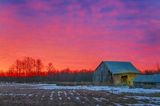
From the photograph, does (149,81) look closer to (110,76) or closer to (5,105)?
(110,76)

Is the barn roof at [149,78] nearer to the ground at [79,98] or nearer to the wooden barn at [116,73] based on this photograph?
the wooden barn at [116,73]

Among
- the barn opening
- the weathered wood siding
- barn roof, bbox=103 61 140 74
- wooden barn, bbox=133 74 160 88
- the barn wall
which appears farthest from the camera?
the weathered wood siding

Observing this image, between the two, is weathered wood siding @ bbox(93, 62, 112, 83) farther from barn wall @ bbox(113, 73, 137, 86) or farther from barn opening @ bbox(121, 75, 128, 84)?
barn opening @ bbox(121, 75, 128, 84)

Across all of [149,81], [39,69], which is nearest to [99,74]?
[149,81]

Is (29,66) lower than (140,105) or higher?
higher

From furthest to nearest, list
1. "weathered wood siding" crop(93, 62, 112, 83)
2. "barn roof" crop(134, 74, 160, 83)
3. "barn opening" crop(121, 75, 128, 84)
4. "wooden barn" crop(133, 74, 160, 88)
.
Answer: "weathered wood siding" crop(93, 62, 112, 83) < "barn opening" crop(121, 75, 128, 84) < "barn roof" crop(134, 74, 160, 83) < "wooden barn" crop(133, 74, 160, 88)

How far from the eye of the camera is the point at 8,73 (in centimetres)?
17900

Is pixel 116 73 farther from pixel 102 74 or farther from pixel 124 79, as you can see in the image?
pixel 102 74

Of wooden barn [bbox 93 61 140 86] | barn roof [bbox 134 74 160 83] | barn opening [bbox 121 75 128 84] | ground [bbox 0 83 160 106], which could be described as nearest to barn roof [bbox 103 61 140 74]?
wooden barn [bbox 93 61 140 86]

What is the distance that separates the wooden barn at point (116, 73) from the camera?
79688 millimetres

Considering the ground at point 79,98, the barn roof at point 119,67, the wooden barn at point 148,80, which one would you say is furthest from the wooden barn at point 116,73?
the ground at point 79,98

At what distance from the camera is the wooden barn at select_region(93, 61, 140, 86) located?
261ft

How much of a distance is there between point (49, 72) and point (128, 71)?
9803 cm

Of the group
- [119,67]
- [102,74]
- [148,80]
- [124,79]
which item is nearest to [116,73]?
[124,79]
